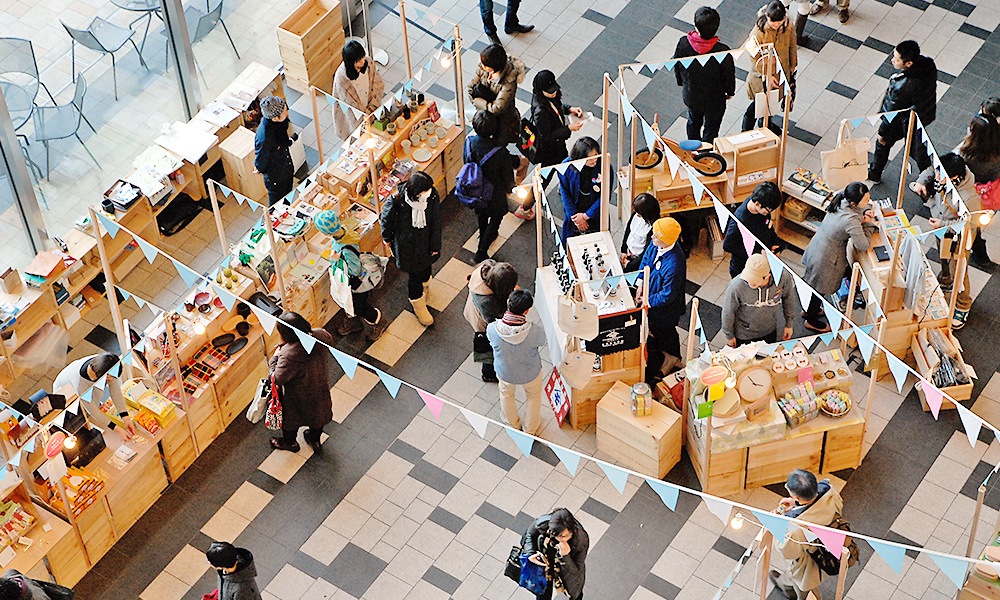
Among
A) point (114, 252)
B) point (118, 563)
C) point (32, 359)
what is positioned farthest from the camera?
point (114, 252)

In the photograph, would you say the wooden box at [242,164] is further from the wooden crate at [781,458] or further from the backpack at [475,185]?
the wooden crate at [781,458]

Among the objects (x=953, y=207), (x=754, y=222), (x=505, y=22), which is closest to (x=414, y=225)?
(x=754, y=222)

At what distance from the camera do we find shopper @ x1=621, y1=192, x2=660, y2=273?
35.4 ft

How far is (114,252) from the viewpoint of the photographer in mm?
12031

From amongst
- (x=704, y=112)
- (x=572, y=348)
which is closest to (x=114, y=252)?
(x=572, y=348)

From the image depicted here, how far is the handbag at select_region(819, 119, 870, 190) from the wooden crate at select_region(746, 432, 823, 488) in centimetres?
248

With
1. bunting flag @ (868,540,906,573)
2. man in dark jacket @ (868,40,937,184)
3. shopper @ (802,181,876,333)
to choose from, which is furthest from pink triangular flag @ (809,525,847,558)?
man in dark jacket @ (868,40,937,184)

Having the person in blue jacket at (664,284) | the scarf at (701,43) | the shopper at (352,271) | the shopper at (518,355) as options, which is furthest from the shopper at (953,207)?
the shopper at (352,271)

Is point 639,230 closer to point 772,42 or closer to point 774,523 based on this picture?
point 772,42

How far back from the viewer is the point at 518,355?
10.2 m

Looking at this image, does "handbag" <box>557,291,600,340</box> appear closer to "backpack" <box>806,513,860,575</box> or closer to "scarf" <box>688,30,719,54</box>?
"backpack" <box>806,513,860,575</box>

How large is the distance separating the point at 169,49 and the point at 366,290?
3.10 metres

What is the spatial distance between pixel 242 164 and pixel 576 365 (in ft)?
13.1

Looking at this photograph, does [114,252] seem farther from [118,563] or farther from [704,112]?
[704,112]
